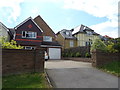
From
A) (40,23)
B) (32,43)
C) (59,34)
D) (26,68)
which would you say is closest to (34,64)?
(26,68)

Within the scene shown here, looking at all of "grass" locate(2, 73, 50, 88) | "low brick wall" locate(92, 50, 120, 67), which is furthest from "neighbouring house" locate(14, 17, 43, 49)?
"grass" locate(2, 73, 50, 88)

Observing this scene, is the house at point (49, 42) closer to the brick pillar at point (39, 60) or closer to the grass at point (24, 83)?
the brick pillar at point (39, 60)

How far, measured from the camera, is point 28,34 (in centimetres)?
2125

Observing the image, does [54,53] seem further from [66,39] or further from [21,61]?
[21,61]

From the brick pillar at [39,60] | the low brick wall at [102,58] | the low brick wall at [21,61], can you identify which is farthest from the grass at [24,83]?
the low brick wall at [102,58]

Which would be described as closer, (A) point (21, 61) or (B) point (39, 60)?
(A) point (21, 61)

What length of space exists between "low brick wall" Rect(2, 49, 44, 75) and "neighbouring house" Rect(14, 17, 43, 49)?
1283cm

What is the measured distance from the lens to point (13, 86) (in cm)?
545

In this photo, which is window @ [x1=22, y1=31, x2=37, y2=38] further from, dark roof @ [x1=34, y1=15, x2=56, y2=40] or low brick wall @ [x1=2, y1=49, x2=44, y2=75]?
low brick wall @ [x1=2, y1=49, x2=44, y2=75]

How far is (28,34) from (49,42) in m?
5.42

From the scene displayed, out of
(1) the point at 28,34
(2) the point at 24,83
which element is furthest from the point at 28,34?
(2) the point at 24,83

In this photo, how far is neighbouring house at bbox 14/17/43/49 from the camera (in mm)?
20531

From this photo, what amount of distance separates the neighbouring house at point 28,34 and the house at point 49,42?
6.43ft

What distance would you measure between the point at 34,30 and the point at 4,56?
14.6 meters
